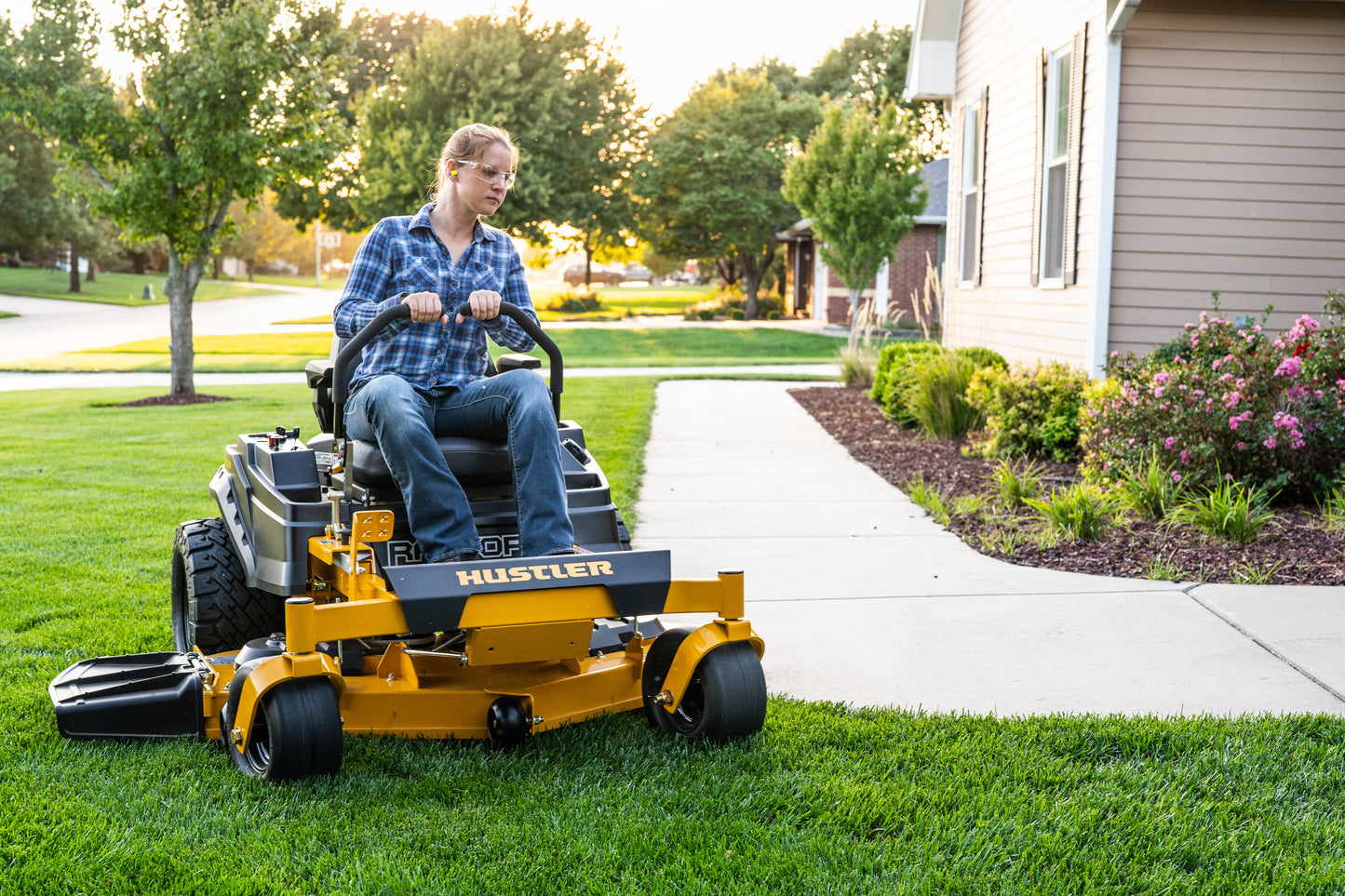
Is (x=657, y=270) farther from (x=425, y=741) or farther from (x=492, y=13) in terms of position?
(x=425, y=741)

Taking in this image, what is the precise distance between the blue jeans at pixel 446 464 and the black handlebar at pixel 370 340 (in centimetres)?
8

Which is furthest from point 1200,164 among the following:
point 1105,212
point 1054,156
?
point 1054,156

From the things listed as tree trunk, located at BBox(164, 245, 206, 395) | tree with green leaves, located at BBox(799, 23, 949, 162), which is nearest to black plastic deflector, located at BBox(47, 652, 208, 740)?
tree trunk, located at BBox(164, 245, 206, 395)

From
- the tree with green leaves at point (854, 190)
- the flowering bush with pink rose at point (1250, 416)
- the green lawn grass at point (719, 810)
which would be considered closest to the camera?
the green lawn grass at point (719, 810)

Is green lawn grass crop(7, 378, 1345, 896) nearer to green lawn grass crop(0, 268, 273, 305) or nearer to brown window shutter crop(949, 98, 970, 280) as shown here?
brown window shutter crop(949, 98, 970, 280)

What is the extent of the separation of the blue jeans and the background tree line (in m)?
7.90

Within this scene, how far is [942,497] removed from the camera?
7.22 metres

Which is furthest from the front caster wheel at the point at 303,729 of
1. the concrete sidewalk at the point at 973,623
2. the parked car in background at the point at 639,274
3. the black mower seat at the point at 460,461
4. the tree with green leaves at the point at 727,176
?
the parked car in background at the point at 639,274

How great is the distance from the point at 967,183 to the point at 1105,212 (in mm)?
4372

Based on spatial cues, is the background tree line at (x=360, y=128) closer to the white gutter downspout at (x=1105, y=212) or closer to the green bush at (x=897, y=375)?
the green bush at (x=897, y=375)

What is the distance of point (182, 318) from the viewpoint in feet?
43.1

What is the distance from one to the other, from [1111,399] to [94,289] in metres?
49.6

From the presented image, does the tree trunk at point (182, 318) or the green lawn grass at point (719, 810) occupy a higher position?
the tree trunk at point (182, 318)

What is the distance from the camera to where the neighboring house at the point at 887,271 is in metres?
31.2
